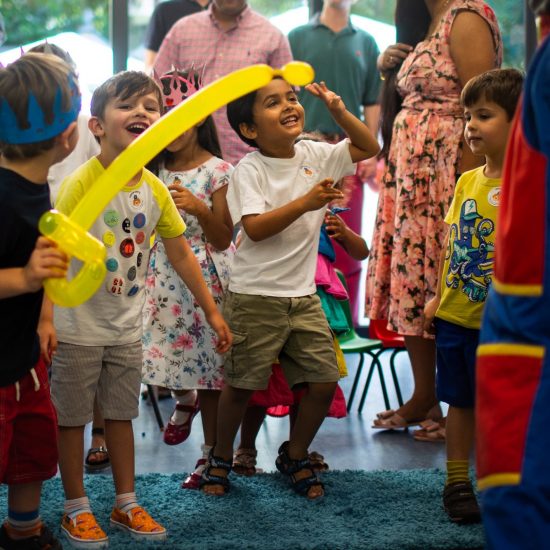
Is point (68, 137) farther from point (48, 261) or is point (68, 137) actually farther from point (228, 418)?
point (228, 418)

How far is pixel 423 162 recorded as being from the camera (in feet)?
11.3

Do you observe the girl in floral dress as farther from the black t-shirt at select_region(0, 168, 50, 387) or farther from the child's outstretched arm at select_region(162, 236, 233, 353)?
the black t-shirt at select_region(0, 168, 50, 387)

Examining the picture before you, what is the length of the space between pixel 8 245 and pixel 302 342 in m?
1.04

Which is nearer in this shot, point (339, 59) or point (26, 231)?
point (26, 231)

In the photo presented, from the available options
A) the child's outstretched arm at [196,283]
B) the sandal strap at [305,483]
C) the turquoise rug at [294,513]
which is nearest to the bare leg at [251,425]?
the turquoise rug at [294,513]

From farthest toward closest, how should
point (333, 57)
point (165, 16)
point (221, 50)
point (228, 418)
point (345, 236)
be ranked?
1. point (333, 57)
2. point (165, 16)
3. point (221, 50)
4. point (345, 236)
5. point (228, 418)

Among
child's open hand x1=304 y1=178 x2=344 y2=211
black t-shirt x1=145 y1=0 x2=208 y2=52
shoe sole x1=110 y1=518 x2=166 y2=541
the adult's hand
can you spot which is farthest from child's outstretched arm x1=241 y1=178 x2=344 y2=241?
black t-shirt x1=145 y1=0 x2=208 y2=52

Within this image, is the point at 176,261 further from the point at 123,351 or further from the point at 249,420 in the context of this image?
the point at 249,420

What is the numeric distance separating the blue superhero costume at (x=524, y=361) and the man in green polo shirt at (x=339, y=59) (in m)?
3.72

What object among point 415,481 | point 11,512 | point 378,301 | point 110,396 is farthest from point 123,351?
point 378,301

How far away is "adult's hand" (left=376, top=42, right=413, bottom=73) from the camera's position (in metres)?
3.58

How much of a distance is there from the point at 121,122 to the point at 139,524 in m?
1.01

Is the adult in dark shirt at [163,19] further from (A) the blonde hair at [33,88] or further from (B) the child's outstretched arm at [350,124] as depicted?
(A) the blonde hair at [33,88]

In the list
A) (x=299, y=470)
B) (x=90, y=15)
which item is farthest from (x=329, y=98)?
(x=90, y=15)
